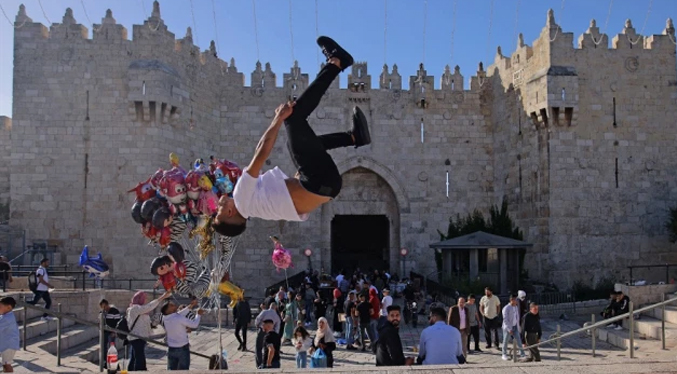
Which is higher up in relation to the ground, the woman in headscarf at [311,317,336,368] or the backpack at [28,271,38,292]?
the backpack at [28,271,38,292]

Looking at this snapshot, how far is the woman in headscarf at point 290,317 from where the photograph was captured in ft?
39.1

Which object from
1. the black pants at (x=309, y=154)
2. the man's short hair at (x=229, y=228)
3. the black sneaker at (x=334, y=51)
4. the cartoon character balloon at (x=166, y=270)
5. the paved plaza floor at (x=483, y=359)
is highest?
the black sneaker at (x=334, y=51)

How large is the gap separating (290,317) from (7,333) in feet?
19.8

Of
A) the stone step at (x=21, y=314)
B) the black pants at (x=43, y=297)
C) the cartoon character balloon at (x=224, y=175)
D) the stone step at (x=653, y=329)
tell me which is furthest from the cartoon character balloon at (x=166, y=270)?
the stone step at (x=653, y=329)

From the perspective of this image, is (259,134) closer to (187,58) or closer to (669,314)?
(187,58)

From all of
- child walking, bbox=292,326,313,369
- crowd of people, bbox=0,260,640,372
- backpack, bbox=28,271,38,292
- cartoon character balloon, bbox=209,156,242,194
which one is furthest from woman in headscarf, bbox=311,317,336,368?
backpack, bbox=28,271,38,292

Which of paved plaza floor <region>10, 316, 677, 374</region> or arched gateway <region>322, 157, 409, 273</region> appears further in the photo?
arched gateway <region>322, 157, 409, 273</region>

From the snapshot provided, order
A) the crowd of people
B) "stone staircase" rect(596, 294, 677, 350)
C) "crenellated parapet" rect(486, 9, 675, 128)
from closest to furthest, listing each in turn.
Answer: the crowd of people < "stone staircase" rect(596, 294, 677, 350) < "crenellated parapet" rect(486, 9, 675, 128)

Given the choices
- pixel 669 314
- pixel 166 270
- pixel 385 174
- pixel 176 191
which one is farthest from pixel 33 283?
pixel 385 174

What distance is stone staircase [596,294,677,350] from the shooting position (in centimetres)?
1080

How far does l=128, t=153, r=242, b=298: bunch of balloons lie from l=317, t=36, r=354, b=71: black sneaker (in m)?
2.69

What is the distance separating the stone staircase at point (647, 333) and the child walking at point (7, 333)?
9568mm

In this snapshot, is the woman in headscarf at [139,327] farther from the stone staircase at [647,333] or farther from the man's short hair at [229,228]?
the stone staircase at [647,333]

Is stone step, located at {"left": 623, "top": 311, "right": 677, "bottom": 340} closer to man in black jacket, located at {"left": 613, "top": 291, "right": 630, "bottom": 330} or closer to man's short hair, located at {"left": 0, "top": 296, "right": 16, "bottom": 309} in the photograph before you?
man in black jacket, located at {"left": 613, "top": 291, "right": 630, "bottom": 330}
